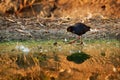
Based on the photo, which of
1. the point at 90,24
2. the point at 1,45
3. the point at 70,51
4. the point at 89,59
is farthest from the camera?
the point at 90,24

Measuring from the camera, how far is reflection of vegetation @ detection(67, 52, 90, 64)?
9.40 metres

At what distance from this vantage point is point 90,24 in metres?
12.9

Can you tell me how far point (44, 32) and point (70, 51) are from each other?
6.91 feet

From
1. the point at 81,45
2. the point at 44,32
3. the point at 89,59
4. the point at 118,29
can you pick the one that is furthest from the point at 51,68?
the point at 118,29

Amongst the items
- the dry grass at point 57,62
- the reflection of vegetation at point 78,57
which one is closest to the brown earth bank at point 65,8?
the dry grass at point 57,62

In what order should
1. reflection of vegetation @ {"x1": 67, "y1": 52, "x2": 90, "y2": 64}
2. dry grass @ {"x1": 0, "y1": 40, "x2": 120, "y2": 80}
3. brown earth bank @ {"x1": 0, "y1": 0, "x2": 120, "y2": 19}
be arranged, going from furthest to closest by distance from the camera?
brown earth bank @ {"x1": 0, "y1": 0, "x2": 120, "y2": 19} → reflection of vegetation @ {"x1": 67, "y1": 52, "x2": 90, "y2": 64} → dry grass @ {"x1": 0, "y1": 40, "x2": 120, "y2": 80}

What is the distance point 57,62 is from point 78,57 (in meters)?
0.78

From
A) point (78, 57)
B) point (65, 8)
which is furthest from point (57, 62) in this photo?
point (65, 8)

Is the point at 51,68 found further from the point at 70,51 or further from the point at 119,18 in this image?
the point at 119,18

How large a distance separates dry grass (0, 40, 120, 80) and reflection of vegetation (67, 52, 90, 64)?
0.14 m

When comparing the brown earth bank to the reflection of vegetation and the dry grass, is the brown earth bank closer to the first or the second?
the dry grass

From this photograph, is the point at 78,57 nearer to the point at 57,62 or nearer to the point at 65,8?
the point at 57,62

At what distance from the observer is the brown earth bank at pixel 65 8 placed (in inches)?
535

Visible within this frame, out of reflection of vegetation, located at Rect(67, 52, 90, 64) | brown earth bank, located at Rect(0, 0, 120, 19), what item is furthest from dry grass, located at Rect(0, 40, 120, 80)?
brown earth bank, located at Rect(0, 0, 120, 19)
